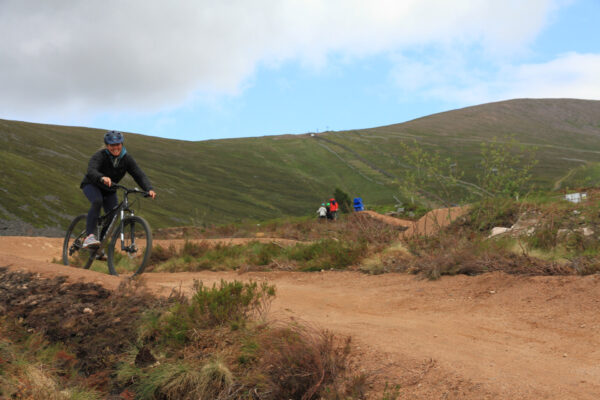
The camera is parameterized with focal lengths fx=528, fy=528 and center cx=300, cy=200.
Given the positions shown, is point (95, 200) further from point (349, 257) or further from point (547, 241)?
point (547, 241)

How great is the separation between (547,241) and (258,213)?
50584 millimetres

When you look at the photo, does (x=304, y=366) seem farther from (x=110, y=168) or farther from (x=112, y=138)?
(x=110, y=168)

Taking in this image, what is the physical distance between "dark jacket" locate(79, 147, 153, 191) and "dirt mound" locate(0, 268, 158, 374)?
1.91m

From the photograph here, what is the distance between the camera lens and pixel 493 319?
544 centimetres

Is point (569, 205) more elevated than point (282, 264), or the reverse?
point (569, 205)

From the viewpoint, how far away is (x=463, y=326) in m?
5.16

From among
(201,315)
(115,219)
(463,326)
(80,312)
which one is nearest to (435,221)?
(463,326)

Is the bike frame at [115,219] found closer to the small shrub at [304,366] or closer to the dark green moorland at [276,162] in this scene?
the dark green moorland at [276,162]

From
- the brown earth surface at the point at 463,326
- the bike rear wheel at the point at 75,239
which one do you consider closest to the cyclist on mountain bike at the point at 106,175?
the bike rear wheel at the point at 75,239

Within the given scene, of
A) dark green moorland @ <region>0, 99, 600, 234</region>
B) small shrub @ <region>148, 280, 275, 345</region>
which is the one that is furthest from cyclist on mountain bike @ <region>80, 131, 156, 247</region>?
dark green moorland @ <region>0, 99, 600, 234</region>

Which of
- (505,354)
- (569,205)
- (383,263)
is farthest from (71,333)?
(569,205)

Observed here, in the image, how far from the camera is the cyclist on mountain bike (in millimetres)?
7535

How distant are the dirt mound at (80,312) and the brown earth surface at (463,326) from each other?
1.15 ft

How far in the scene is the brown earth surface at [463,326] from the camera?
11.6 ft
